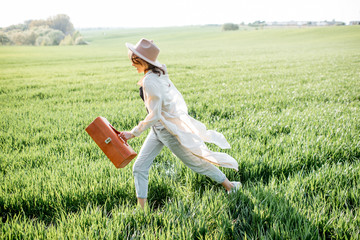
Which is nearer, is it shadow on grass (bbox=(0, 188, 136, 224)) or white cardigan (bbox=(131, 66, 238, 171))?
white cardigan (bbox=(131, 66, 238, 171))

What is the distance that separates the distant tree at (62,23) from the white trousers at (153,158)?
389 ft

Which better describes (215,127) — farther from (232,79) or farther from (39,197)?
(232,79)

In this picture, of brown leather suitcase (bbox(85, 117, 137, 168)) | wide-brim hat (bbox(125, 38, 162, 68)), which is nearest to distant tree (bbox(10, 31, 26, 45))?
brown leather suitcase (bbox(85, 117, 137, 168))

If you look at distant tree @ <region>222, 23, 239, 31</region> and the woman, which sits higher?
distant tree @ <region>222, 23, 239, 31</region>

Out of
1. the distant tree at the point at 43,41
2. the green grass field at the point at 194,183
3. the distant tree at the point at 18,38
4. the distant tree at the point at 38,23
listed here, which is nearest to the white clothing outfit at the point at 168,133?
the green grass field at the point at 194,183

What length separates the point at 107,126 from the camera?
2373 mm

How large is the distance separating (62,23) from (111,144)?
122445mm

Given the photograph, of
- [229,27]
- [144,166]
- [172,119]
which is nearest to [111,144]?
[144,166]

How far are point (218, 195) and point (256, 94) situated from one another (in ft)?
17.8

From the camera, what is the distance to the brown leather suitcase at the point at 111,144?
90.9 inches

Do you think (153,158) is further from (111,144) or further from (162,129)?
(111,144)

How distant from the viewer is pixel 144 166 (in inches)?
98.8

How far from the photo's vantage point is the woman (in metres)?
2.30

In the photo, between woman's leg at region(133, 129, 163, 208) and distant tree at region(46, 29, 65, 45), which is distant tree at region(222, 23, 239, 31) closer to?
distant tree at region(46, 29, 65, 45)
